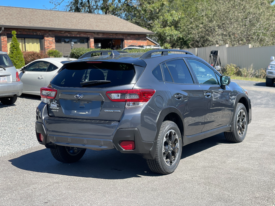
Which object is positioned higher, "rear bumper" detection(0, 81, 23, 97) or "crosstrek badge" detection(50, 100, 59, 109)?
"crosstrek badge" detection(50, 100, 59, 109)

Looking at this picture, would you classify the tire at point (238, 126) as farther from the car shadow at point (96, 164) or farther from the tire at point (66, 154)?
the tire at point (66, 154)

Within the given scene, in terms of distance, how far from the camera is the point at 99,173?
538cm

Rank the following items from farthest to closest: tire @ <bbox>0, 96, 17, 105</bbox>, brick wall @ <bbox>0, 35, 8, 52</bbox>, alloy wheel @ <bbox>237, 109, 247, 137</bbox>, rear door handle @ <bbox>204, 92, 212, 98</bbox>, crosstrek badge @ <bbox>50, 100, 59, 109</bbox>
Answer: brick wall @ <bbox>0, 35, 8, 52</bbox>, tire @ <bbox>0, 96, 17, 105</bbox>, alloy wheel @ <bbox>237, 109, 247, 137</bbox>, rear door handle @ <bbox>204, 92, 212, 98</bbox>, crosstrek badge @ <bbox>50, 100, 59, 109</bbox>

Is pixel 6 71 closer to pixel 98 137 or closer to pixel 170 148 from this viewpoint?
pixel 98 137

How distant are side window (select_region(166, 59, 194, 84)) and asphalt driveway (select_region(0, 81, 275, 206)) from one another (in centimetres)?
132

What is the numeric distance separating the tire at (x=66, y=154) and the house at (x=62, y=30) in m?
20.3

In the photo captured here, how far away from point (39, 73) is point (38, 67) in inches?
14.0

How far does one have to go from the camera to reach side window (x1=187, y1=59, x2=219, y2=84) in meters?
6.16

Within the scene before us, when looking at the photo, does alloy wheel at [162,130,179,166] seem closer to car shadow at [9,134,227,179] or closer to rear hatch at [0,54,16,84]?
car shadow at [9,134,227,179]

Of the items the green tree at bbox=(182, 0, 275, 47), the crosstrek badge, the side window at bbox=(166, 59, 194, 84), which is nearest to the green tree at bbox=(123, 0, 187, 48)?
the green tree at bbox=(182, 0, 275, 47)

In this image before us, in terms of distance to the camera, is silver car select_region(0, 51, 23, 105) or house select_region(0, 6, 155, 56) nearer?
silver car select_region(0, 51, 23, 105)

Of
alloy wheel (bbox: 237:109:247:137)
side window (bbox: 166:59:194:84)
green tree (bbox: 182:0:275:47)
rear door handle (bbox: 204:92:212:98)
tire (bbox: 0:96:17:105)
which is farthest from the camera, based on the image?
green tree (bbox: 182:0:275:47)

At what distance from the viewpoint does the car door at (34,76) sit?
13.0 meters

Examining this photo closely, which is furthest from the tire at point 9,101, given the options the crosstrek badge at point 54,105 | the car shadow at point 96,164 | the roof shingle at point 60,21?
the roof shingle at point 60,21
